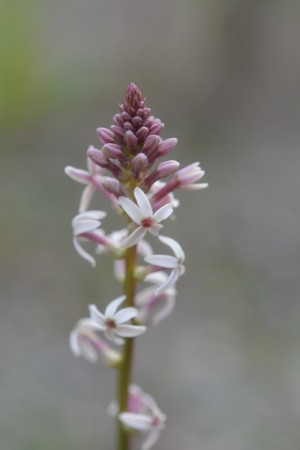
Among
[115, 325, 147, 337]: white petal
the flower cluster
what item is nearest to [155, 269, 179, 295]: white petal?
the flower cluster

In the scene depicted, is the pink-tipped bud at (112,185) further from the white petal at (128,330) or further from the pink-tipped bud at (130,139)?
the white petal at (128,330)

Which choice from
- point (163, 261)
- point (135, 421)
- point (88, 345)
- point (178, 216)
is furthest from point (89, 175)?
point (178, 216)

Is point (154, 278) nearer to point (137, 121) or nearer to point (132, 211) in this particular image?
point (132, 211)

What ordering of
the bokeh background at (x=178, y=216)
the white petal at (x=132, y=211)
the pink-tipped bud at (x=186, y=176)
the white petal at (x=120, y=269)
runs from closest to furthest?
the white petal at (x=132, y=211) → the pink-tipped bud at (x=186, y=176) → the white petal at (x=120, y=269) → the bokeh background at (x=178, y=216)

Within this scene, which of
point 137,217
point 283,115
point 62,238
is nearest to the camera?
point 137,217

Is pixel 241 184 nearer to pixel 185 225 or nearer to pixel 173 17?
pixel 185 225

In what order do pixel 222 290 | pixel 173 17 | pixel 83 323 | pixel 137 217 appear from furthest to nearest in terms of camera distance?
Result: pixel 173 17
pixel 222 290
pixel 83 323
pixel 137 217

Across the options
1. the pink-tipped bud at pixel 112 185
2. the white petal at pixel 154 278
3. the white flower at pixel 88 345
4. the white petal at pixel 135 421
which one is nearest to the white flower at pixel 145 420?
the white petal at pixel 135 421

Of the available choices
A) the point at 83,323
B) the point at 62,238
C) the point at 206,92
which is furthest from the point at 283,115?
the point at 83,323
